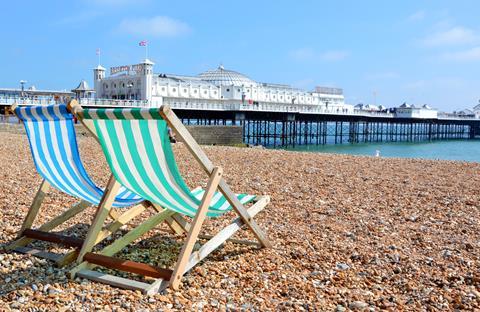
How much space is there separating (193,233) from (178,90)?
36.6 m

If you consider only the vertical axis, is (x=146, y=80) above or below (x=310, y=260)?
above

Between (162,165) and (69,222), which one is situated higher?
(162,165)

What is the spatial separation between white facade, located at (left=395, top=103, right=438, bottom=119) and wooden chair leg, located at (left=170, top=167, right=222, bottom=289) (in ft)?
177

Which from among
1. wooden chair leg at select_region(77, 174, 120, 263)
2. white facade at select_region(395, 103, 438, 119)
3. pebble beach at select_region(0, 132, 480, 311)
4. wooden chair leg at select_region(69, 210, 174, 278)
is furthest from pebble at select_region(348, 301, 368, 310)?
white facade at select_region(395, 103, 438, 119)

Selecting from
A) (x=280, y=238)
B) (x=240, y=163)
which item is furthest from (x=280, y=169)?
(x=280, y=238)

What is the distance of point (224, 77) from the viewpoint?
51656 millimetres

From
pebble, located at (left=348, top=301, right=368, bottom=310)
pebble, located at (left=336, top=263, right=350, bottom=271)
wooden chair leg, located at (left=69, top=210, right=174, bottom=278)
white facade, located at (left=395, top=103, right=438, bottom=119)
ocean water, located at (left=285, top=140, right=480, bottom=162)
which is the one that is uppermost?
white facade, located at (left=395, top=103, right=438, bottom=119)

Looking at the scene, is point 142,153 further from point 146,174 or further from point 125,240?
point 125,240

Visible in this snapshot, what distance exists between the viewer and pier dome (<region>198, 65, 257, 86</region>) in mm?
50062

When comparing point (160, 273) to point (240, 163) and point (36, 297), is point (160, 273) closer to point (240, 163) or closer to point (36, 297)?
point (36, 297)

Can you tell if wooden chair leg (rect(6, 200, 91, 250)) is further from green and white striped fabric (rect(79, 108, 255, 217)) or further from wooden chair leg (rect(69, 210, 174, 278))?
green and white striped fabric (rect(79, 108, 255, 217))

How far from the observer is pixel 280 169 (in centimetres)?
689

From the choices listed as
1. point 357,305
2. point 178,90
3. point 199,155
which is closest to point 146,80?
point 178,90

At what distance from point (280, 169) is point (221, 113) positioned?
1108 inches
